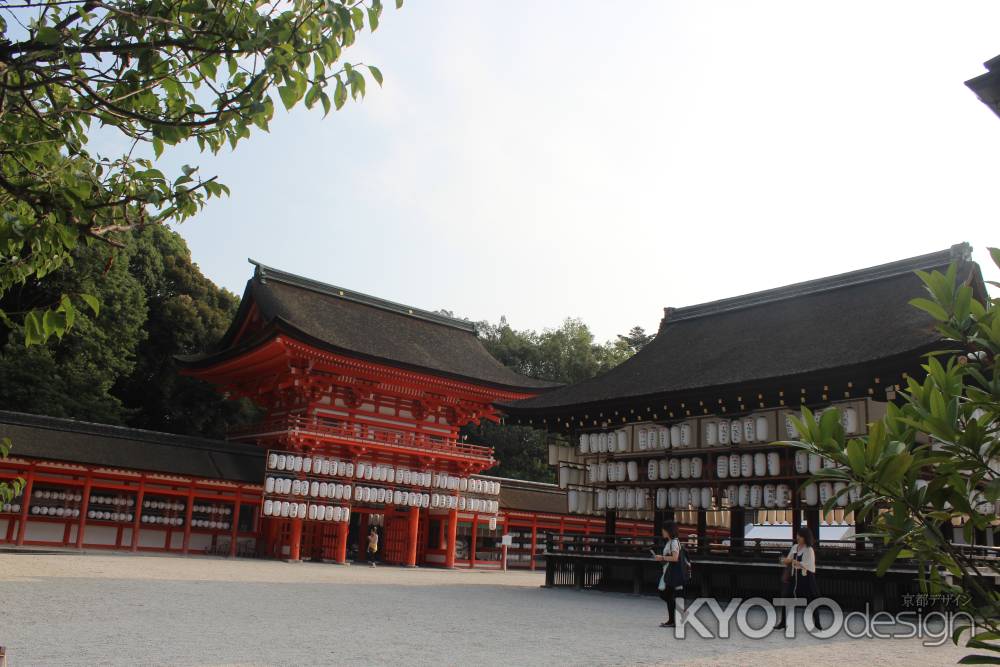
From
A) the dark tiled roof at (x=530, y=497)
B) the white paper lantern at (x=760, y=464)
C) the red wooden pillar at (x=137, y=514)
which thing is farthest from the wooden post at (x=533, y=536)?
the white paper lantern at (x=760, y=464)

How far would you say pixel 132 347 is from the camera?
3106 centimetres

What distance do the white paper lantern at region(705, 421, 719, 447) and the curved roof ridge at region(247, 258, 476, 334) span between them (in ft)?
54.1

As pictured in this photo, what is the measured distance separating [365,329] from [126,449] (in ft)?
30.0

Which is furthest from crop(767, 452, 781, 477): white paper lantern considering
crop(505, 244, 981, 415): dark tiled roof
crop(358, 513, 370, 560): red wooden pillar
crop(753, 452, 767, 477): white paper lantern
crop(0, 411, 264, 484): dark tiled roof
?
crop(358, 513, 370, 560): red wooden pillar

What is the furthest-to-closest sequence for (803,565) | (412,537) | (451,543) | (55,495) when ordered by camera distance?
(451,543) < (412,537) < (55,495) < (803,565)

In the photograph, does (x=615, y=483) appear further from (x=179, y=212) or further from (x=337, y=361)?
(x=179, y=212)

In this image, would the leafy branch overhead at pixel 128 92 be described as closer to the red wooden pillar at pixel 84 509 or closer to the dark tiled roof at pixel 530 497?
the red wooden pillar at pixel 84 509

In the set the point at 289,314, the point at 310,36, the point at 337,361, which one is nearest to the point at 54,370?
the point at 289,314

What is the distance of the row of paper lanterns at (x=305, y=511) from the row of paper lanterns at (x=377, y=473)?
0.98 metres

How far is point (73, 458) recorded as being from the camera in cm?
2044

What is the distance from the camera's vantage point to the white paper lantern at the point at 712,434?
1709 cm

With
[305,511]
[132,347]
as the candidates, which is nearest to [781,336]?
[305,511]

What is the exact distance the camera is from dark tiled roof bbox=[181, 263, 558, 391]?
26.1 meters

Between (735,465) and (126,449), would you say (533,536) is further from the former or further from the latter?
(735,465)
